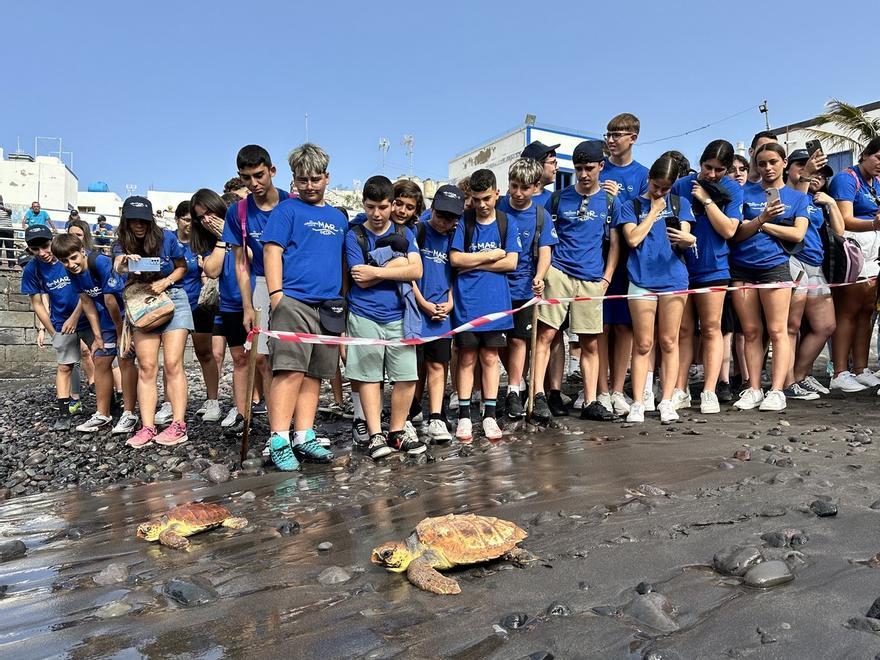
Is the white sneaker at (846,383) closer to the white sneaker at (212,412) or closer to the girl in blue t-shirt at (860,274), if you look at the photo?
the girl in blue t-shirt at (860,274)

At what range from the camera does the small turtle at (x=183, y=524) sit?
117 inches

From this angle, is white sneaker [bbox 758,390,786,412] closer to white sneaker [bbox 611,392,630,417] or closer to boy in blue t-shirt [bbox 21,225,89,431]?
white sneaker [bbox 611,392,630,417]

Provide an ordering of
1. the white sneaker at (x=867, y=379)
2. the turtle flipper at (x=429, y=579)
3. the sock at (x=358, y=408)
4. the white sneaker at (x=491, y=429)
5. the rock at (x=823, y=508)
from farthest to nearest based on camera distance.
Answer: the white sneaker at (x=867, y=379)
the sock at (x=358, y=408)
the white sneaker at (x=491, y=429)
the rock at (x=823, y=508)
the turtle flipper at (x=429, y=579)

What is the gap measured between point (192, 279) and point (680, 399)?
16.0 ft

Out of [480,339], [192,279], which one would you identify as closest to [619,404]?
[480,339]

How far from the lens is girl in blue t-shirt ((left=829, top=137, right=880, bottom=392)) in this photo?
6.29 m

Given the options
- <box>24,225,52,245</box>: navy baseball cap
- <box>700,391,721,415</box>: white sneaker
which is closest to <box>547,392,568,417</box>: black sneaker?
<box>700,391,721,415</box>: white sneaker

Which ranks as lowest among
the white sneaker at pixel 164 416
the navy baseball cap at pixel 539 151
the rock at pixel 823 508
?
the white sneaker at pixel 164 416

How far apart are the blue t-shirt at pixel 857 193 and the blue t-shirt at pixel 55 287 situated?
818cm

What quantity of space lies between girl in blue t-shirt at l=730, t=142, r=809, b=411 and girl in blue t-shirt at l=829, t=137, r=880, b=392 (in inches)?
38.2

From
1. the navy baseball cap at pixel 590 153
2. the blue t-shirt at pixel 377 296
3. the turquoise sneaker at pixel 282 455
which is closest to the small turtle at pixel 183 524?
the turquoise sneaker at pixel 282 455

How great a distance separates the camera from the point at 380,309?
490cm

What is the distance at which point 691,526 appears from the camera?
276 cm

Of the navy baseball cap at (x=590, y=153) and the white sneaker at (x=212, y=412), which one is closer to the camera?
the navy baseball cap at (x=590, y=153)
